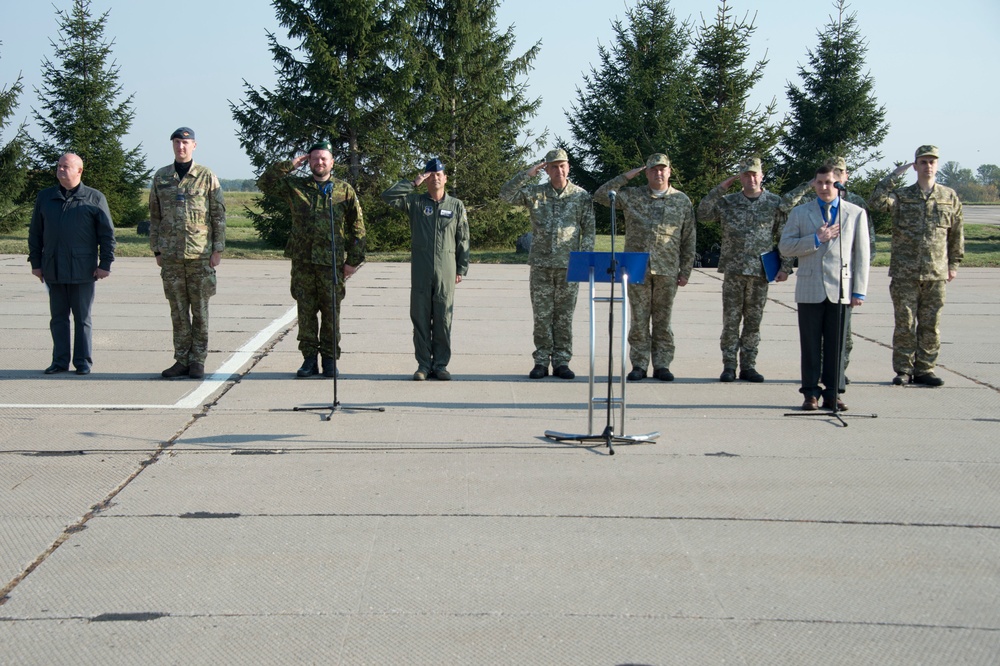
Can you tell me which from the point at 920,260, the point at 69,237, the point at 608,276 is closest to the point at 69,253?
the point at 69,237

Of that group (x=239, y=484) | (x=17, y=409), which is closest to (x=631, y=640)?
(x=239, y=484)

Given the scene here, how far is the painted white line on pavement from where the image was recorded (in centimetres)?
844

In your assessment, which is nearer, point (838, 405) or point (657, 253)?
point (838, 405)

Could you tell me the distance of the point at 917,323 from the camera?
9.87 m

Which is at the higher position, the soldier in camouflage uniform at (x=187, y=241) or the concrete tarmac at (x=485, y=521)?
the soldier in camouflage uniform at (x=187, y=241)

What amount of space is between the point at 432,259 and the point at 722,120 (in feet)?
57.6

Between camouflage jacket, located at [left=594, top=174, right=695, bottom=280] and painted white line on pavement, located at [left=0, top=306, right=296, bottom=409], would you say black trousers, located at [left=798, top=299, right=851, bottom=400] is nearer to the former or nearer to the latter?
camouflage jacket, located at [left=594, top=174, right=695, bottom=280]

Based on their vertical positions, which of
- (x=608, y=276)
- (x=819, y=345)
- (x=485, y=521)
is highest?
(x=608, y=276)

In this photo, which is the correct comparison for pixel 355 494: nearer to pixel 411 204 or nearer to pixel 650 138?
pixel 411 204

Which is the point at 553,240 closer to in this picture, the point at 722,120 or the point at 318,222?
the point at 318,222

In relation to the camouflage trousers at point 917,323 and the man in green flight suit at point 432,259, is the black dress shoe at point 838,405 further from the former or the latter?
the man in green flight suit at point 432,259

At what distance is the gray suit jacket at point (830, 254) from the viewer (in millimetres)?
8453

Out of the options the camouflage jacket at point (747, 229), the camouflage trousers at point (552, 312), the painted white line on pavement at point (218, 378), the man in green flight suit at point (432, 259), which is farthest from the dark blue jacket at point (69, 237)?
the camouflage jacket at point (747, 229)

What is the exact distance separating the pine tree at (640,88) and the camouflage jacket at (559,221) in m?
22.4
